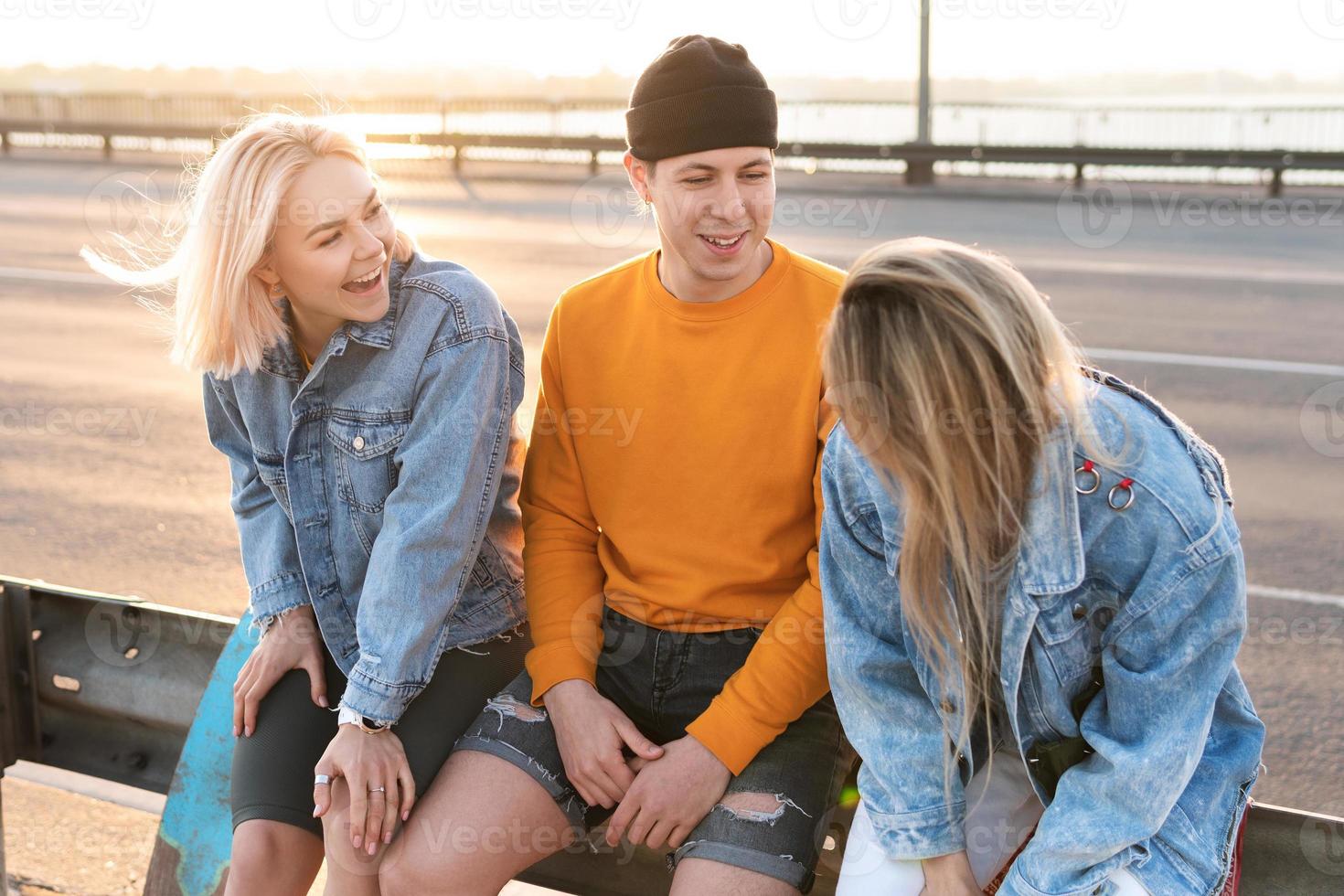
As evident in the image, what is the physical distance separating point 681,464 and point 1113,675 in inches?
41.0

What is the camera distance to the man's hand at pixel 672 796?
2473 mm

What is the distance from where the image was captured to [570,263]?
41.8 feet

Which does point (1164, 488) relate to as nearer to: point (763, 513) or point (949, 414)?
point (949, 414)

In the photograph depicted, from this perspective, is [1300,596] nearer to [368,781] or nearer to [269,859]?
[368,781]

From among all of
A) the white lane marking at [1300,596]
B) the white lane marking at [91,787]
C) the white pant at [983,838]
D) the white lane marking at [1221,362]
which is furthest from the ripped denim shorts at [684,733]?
the white lane marking at [1221,362]

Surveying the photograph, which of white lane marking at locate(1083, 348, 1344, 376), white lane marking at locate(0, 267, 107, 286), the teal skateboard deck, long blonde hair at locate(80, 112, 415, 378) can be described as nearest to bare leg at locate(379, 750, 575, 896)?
the teal skateboard deck

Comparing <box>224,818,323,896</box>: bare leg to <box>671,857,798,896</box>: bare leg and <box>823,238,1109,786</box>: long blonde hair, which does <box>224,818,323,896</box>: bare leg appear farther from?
<box>823,238,1109,786</box>: long blonde hair

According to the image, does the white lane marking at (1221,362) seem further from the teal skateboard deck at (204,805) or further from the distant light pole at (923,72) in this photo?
the distant light pole at (923,72)

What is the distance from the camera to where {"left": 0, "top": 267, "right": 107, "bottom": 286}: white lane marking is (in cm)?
1267

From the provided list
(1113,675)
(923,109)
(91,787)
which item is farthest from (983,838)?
(923,109)

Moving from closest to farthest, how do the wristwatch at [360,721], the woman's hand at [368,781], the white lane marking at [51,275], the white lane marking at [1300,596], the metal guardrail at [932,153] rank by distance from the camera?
the woman's hand at [368,781]
the wristwatch at [360,721]
the white lane marking at [1300,596]
the white lane marking at [51,275]
the metal guardrail at [932,153]

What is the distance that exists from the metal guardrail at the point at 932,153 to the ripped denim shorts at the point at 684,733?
512 inches

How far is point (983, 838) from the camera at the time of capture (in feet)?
7.47

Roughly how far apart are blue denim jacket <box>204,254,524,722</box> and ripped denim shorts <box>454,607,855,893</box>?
24cm
